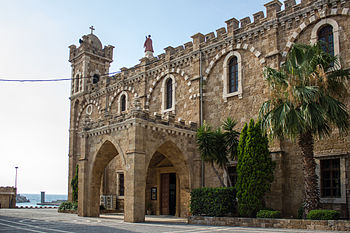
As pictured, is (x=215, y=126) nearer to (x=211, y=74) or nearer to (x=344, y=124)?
(x=211, y=74)

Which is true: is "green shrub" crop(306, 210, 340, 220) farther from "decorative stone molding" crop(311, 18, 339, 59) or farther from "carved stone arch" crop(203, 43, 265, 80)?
"carved stone arch" crop(203, 43, 265, 80)

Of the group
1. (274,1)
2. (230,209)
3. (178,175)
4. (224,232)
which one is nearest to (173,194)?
(178,175)

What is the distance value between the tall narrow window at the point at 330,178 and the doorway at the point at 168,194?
10717 millimetres

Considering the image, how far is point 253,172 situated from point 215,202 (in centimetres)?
268

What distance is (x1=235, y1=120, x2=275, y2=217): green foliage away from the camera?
17.6 metres

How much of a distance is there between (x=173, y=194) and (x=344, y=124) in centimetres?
1335

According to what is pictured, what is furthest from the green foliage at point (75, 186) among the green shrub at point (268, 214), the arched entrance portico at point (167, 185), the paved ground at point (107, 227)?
the green shrub at point (268, 214)

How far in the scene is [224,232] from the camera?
1395cm

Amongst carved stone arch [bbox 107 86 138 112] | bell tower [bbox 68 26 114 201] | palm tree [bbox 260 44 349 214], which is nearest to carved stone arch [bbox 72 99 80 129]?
bell tower [bbox 68 26 114 201]

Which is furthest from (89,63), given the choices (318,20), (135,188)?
(318,20)

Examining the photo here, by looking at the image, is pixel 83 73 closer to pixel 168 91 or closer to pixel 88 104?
pixel 88 104

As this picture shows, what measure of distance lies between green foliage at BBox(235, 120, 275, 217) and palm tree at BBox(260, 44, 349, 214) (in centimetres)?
134

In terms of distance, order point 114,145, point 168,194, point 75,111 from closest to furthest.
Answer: point 114,145 < point 168,194 < point 75,111

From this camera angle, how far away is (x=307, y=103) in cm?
1555
